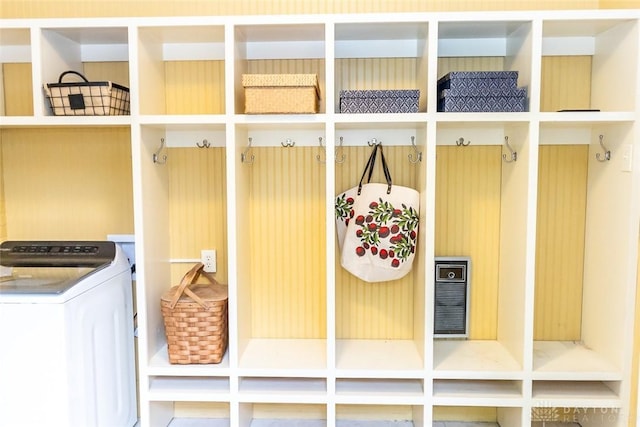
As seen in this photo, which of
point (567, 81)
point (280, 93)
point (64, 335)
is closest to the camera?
point (64, 335)

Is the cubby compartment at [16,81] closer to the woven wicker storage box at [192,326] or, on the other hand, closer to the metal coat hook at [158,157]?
Result: the metal coat hook at [158,157]

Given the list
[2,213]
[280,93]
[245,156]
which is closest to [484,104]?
[280,93]

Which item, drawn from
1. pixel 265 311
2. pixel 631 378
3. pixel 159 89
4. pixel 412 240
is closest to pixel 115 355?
pixel 265 311

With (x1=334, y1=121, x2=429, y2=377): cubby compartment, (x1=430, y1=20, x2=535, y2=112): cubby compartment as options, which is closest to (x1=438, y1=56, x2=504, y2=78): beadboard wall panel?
(x1=430, y1=20, x2=535, y2=112): cubby compartment

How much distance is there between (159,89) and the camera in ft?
7.61

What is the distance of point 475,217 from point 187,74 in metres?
1.55

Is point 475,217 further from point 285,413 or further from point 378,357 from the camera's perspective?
point 285,413

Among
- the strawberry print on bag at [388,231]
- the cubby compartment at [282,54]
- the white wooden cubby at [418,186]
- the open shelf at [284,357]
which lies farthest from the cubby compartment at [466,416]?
the cubby compartment at [282,54]

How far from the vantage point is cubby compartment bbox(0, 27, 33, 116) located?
2.40 metres

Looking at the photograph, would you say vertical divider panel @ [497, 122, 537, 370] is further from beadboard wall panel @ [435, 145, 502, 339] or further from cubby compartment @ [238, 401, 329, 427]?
cubby compartment @ [238, 401, 329, 427]

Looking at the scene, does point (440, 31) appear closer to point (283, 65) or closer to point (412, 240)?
point (283, 65)

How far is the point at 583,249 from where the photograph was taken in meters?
2.37

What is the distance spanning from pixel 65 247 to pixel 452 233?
1.80 meters

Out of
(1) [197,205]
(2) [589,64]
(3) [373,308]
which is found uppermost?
(2) [589,64]
